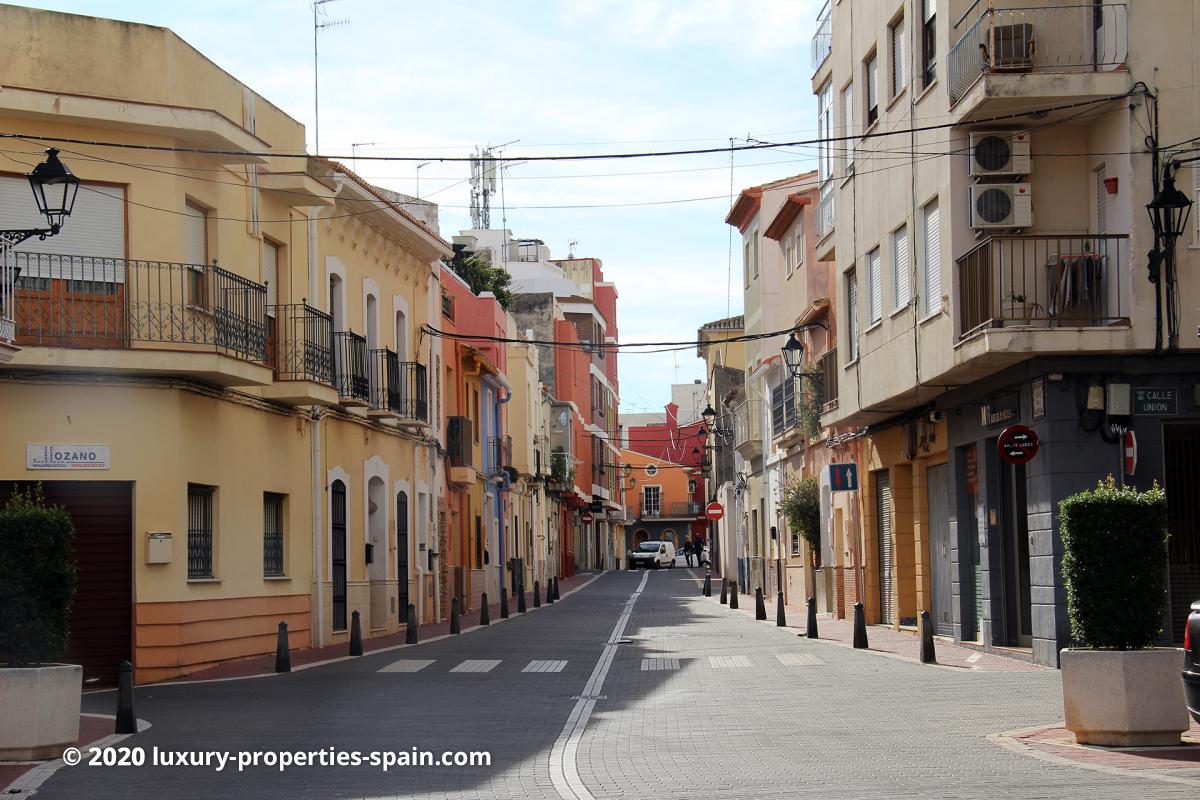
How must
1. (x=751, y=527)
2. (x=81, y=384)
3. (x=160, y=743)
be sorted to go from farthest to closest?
1. (x=751, y=527)
2. (x=81, y=384)
3. (x=160, y=743)

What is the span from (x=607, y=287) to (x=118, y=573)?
270 feet

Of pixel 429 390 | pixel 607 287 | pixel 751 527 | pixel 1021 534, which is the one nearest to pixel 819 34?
pixel 429 390

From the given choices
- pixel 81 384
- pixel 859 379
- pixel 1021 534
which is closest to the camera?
pixel 81 384

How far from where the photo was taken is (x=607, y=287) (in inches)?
4028

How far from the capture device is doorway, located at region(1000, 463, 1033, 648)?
2191cm

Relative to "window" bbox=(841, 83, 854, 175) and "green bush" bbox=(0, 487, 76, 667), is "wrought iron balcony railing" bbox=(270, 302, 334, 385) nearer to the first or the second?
"window" bbox=(841, 83, 854, 175)

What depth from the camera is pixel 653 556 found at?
90.4 meters

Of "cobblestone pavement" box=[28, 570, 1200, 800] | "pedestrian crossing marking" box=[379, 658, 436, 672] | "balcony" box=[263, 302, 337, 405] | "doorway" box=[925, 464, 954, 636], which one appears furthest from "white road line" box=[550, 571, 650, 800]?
"balcony" box=[263, 302, 337, 405]

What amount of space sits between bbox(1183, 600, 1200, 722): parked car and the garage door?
1398cm

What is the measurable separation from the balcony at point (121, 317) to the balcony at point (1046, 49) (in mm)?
10536

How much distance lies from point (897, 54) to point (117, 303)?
1281 cm

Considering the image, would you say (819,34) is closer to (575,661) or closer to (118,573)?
(575,661)

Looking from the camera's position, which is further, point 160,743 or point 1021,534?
point 1021,534

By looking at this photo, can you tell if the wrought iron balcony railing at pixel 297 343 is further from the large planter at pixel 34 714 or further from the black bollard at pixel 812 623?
the large planter at pixel 34 714
